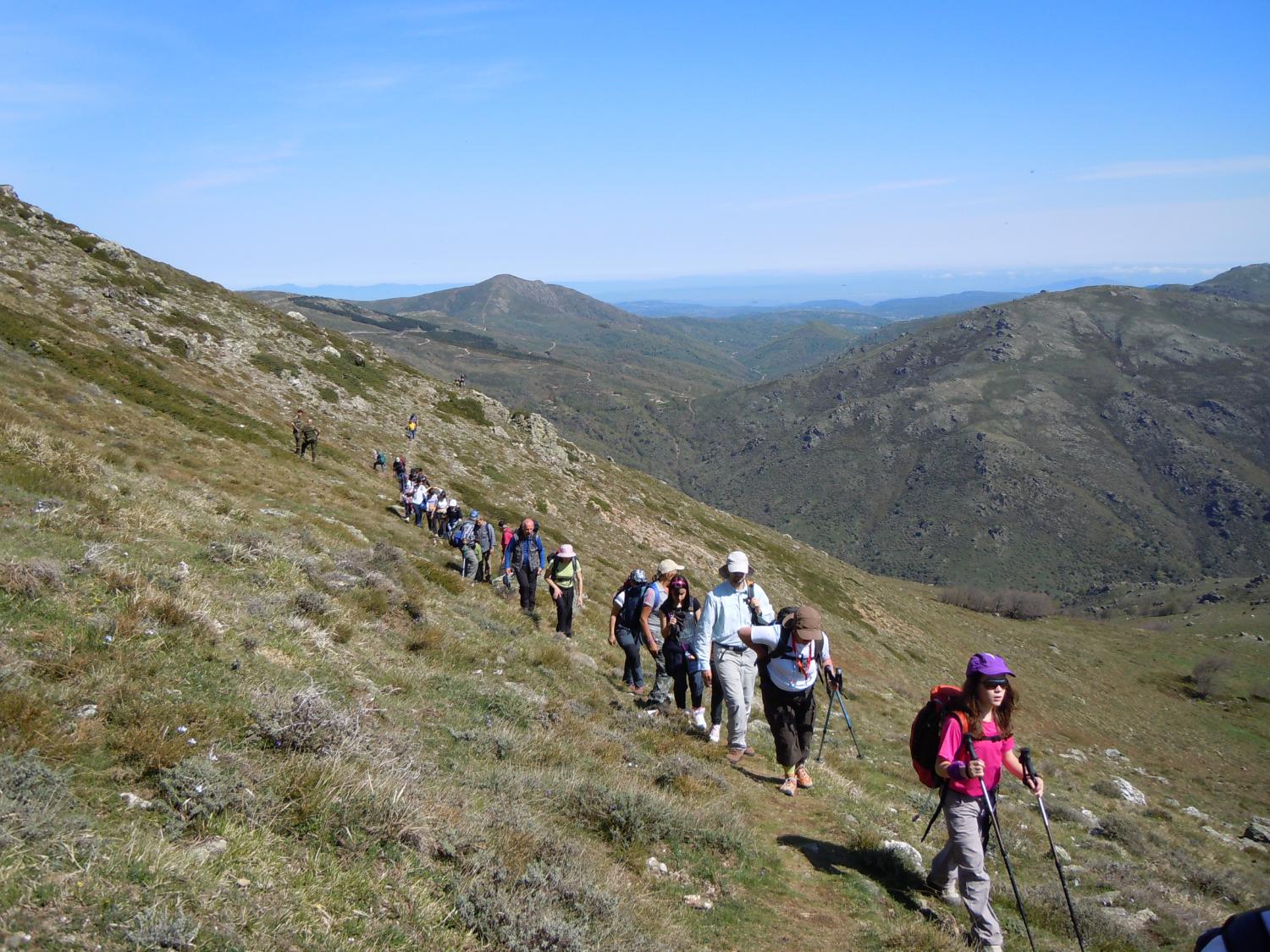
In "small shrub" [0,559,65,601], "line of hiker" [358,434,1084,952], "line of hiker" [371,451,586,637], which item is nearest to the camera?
"line of hiker" [358,434,1084,952]

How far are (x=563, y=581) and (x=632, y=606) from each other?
2.58m

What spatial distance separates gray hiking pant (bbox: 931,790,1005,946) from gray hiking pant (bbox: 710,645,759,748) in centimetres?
296

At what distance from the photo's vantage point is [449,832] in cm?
457

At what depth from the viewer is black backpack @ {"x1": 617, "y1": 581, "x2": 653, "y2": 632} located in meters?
10.8

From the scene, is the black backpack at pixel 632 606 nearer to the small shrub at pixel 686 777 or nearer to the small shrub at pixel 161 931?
the small shrub at pixel 686 777

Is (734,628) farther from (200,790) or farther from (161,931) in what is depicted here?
(161,931)

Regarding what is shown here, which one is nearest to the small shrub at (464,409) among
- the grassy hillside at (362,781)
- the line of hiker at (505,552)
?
the line of hiker at (505,552)

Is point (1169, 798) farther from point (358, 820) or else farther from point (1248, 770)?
point (358, 820)

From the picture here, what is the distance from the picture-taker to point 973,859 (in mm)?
5652

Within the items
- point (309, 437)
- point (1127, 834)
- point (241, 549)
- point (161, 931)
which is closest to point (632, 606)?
point (241, 549)

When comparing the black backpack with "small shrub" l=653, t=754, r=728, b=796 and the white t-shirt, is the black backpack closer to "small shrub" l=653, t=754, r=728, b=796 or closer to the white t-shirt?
Result: "small shrub" l=653, t=754, r=728, b=796

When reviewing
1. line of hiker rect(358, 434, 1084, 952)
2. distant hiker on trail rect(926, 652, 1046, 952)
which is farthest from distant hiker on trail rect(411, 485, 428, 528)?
distant hiker on trail rect(926, 652, 1046, 952)

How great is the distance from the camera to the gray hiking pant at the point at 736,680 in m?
8.55

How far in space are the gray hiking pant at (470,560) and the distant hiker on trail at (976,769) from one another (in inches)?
521
